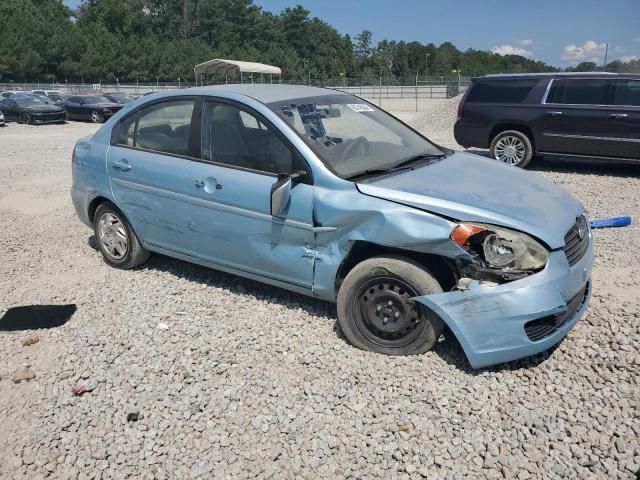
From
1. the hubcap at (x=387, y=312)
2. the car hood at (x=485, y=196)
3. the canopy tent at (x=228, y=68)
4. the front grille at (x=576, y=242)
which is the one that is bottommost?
the hubcap at (x=387, y=312)

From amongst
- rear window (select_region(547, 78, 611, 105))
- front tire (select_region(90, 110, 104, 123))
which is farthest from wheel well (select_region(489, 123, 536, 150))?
front tire (select_region(90, 110, 104, 123))

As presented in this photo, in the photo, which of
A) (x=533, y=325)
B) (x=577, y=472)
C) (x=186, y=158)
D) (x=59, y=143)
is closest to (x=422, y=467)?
(x=577, y=472)

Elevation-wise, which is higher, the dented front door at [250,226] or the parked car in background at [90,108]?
the parked car in background at [90,108]

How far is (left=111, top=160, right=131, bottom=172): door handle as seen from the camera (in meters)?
5.05

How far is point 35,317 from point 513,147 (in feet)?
29.4

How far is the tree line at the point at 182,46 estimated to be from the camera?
71.2m

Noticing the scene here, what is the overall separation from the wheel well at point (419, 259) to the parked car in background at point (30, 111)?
24830 mm

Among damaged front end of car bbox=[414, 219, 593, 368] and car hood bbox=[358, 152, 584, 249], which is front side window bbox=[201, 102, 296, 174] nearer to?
car hood bbox=[358, 152, 584, 249]

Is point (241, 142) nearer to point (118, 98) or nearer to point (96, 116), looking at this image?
point (96, 116)

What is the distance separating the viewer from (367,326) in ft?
12.5

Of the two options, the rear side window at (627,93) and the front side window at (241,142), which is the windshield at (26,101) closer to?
the rear side window at (627,93)

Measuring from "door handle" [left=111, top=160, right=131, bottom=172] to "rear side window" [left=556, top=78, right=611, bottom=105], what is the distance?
27.1ft

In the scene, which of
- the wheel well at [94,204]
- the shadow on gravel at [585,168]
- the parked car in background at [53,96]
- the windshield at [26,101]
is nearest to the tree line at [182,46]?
the parked car in background at [53,96]

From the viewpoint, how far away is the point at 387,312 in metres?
3.71
